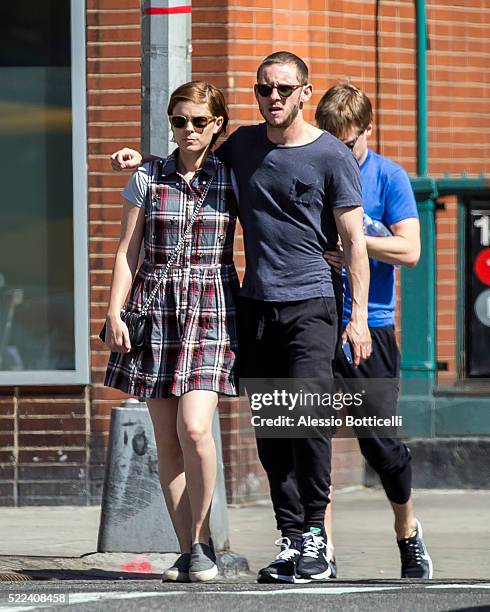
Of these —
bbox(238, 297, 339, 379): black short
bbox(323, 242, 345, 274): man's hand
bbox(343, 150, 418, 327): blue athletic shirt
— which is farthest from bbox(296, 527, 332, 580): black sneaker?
bbox(323, 242, 345, 274): man's hand

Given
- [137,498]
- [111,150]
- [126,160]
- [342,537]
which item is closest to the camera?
[126,160]

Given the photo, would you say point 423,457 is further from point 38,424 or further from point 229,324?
point 229,324

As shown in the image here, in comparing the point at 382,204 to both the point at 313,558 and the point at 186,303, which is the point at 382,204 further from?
the point at 313,558

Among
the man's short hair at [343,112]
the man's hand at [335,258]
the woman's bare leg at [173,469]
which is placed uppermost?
the man's short hair at [343,112]

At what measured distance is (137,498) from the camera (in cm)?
652

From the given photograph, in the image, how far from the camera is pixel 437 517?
318 inches

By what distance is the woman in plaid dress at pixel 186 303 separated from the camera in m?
5.51

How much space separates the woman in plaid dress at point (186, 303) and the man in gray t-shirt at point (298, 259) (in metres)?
0.10

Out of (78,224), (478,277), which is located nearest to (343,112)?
(78,224)

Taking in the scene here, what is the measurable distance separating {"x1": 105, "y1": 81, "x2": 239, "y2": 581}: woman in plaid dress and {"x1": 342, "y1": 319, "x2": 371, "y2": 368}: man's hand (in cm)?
43

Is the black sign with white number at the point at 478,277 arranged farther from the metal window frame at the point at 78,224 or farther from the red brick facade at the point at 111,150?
the metal window frame at the point at 78,224

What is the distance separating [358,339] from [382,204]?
734mm

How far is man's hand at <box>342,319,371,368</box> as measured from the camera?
5.48 m

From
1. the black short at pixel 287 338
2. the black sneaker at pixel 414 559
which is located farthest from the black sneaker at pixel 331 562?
the black short at pixel 287 338
